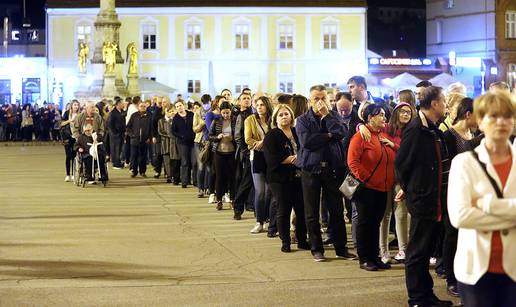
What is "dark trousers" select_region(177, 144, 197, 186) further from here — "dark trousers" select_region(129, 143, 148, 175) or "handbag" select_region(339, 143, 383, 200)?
"handbag" select_region(339, 143, 383, 200)

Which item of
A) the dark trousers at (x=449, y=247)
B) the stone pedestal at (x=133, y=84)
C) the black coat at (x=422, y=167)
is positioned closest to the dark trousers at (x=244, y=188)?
the dark trousers at (x=449, y=247)

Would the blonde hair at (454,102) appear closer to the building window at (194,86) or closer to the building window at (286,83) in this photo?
the building window at (194,86)

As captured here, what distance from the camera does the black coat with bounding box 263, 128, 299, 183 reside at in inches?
503

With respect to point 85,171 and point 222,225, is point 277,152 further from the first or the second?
point 85,171

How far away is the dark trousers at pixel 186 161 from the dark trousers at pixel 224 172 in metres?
4.12

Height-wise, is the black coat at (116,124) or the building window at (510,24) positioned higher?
the building window at (510,24)

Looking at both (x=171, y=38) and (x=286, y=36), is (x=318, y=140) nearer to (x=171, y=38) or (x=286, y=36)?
(x=286, y=36)

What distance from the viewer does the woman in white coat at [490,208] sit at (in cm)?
569

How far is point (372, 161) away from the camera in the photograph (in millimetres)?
11312

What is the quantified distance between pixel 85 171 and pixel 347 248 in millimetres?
11715

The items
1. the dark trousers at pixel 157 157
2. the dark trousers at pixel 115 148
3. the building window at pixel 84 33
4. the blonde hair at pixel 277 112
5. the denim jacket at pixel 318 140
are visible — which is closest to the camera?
the denim jacket at pixel 318 140

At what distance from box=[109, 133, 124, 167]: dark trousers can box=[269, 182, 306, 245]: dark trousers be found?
Result: 16230mm

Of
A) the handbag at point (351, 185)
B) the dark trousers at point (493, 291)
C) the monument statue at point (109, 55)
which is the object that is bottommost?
the dark trousers at point (493, 291)

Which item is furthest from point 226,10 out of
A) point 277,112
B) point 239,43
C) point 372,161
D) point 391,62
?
point 372,161
